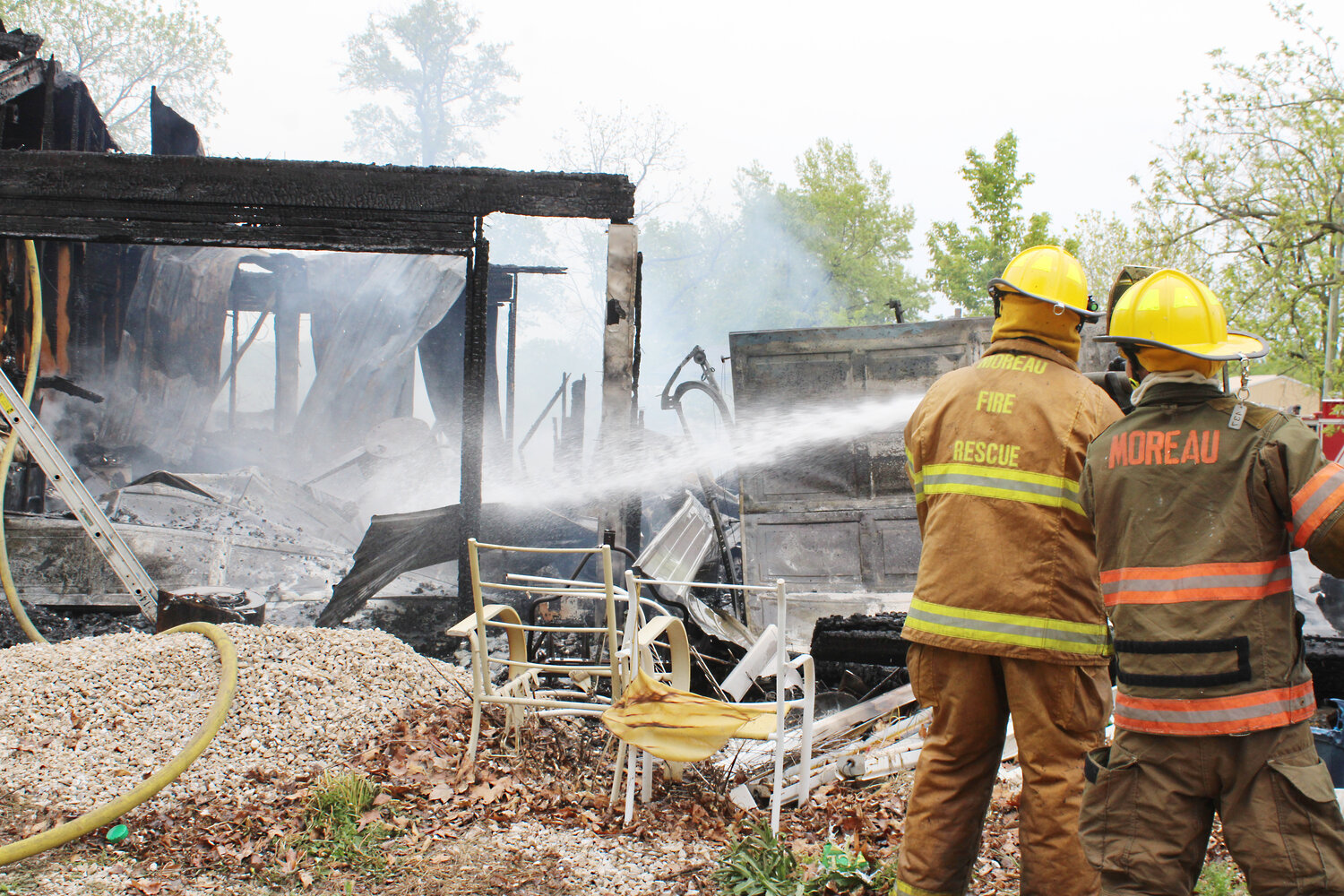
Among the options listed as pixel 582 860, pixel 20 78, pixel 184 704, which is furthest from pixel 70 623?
pixel 582 860

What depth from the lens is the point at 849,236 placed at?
1141 inches

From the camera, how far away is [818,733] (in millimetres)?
4758

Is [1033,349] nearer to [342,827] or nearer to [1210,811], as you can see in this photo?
[1210,811]

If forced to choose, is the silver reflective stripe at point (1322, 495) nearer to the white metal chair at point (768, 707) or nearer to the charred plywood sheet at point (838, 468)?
the white metal chair at point (768, 707)

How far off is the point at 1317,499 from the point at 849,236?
28412 millimetres

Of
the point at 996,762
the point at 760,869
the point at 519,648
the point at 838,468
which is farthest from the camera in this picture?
the point at 838,468

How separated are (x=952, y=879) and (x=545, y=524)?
6.75m

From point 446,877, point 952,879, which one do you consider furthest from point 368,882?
point 952,879

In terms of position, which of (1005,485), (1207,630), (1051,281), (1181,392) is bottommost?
(1207,630)

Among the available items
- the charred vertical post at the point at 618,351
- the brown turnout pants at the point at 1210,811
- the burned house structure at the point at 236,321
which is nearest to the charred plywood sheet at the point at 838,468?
the charred vertical post at the point at 618,351

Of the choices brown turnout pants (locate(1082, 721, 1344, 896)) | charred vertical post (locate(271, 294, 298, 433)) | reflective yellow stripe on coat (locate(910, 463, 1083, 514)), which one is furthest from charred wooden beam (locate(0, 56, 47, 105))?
brown turnout pants (locate(1082, 721, 1344, 896))

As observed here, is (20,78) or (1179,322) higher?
(20,78)

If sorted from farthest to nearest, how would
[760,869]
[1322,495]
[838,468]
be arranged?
[838,468] → [760,869] → [1322,495]

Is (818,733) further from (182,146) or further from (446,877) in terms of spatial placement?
(182,146)
